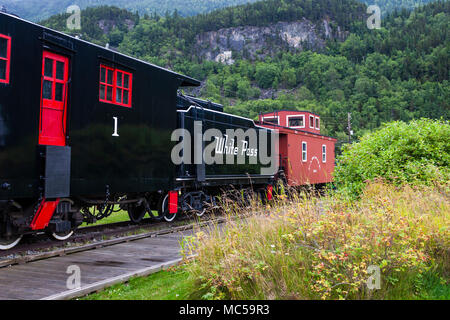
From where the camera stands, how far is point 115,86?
8984 millimetres

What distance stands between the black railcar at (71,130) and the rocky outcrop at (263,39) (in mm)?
173100

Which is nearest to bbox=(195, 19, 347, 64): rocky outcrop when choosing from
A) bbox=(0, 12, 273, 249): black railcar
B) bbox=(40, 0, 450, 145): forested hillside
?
bbox=(40, 0, 450, 145): forested hillside

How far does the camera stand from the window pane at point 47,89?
24.0 feet

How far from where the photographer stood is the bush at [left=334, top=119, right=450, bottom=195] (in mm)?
9180

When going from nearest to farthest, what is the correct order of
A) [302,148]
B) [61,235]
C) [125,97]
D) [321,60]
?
[61,235] → [125,97] → [302,148] → [321,60]

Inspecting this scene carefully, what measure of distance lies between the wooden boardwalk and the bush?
5150mm

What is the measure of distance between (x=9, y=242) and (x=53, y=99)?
296 cm

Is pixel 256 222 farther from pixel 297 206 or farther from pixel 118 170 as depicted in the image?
pixel 118 170

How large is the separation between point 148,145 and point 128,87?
62.5 inches

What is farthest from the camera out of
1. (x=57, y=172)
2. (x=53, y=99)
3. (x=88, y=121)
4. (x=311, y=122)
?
(x=311, y=122)

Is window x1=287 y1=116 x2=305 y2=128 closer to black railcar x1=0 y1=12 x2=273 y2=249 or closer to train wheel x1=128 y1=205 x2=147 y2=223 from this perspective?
black railcar x1=0 y1=12 x2=273 y2=249

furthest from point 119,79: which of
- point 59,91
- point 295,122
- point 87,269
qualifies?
point 295,122

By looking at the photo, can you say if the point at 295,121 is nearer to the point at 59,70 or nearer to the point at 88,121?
the point at 88,121

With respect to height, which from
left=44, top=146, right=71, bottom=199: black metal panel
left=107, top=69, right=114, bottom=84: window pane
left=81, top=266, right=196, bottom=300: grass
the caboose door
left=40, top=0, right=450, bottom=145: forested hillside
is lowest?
left=81, top=266, right=196, bottom=300: grass
